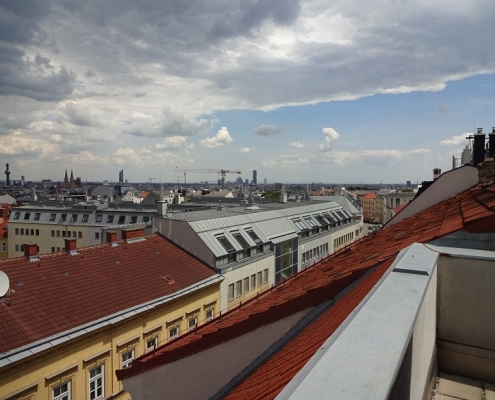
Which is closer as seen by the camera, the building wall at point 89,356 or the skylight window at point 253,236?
the building wall at point 89,356

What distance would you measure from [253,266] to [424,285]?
1081 inches

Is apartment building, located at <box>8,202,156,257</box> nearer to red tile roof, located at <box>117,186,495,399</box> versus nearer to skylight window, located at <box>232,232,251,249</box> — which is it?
skylight window, located at <box>232,232,251,249</box>

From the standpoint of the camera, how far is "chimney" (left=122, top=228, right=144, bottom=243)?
27.0 m

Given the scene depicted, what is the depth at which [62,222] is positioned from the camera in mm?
55656

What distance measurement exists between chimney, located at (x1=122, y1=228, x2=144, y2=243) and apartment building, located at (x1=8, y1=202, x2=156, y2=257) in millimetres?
22978

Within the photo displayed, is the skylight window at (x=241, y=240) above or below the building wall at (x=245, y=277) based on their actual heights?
above

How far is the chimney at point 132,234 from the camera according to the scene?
2702 centimetres

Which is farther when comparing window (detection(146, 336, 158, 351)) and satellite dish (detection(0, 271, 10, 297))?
window (detection(146, 336, 158, 351))

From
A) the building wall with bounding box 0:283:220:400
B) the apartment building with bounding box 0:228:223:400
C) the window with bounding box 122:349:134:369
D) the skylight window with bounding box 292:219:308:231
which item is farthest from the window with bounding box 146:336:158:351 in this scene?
the skylight window with bounding box 292:219:308:231

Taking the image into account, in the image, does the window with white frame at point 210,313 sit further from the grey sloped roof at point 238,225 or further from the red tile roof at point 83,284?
the grey sloped roof at point 238,225

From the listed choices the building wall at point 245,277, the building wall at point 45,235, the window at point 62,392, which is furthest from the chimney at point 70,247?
the building wall at point 45,235

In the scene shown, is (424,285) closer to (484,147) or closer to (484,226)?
(484,226)

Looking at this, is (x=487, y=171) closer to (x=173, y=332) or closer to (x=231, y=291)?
(x=173, y=332)

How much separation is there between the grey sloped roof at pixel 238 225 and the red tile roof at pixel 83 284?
2119mm
